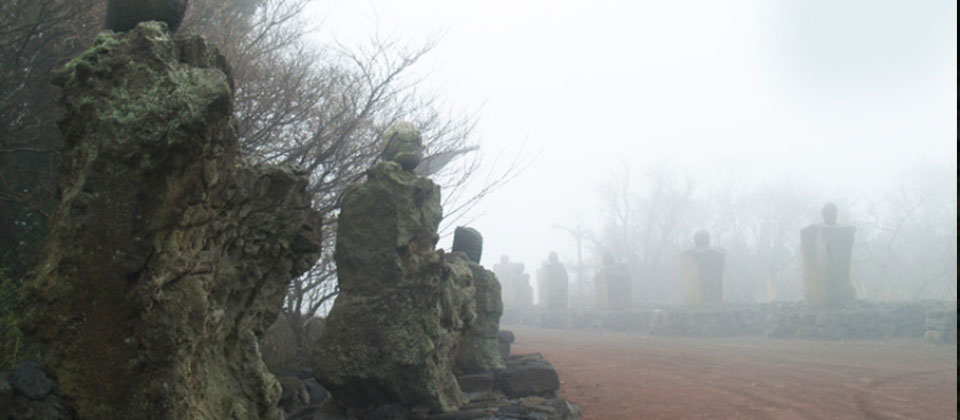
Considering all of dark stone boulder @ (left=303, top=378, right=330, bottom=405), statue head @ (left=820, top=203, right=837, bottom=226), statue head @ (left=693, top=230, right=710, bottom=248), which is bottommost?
dark stone boulder @ (left=303, top=378, right=330, bottom=405)

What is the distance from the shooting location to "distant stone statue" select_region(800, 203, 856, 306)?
15.4 m

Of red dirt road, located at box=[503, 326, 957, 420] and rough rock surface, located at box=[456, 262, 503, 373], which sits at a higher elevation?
rough rock surface, located at box=[456, 262, 503, 373]

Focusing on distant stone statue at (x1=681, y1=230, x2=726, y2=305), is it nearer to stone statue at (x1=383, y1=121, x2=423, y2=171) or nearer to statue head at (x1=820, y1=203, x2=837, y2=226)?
statue head at (x1=820, y1=203, x2=837, y2=226)

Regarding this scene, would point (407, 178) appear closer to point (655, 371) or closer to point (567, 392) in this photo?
point (567, 392)

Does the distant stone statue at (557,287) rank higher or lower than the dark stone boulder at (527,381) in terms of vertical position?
higher

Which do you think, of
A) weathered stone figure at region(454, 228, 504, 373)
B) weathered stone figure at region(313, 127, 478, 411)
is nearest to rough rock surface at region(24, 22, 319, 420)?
weathered stone figure at region(313, 127, 478, 411)

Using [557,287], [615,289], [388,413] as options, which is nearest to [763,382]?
[388,413]

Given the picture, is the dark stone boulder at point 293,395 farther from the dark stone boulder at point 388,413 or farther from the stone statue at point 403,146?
the stone statue at point 403,146

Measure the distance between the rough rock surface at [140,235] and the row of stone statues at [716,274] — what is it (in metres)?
16.3

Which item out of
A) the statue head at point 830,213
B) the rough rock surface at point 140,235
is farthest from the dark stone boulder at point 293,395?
the statue head at point 830,213

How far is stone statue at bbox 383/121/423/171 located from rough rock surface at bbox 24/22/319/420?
240cm

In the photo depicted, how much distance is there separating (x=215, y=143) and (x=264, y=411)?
51.4 inches

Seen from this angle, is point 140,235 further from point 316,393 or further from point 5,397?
point 316,393

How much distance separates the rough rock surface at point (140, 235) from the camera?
218 cm
